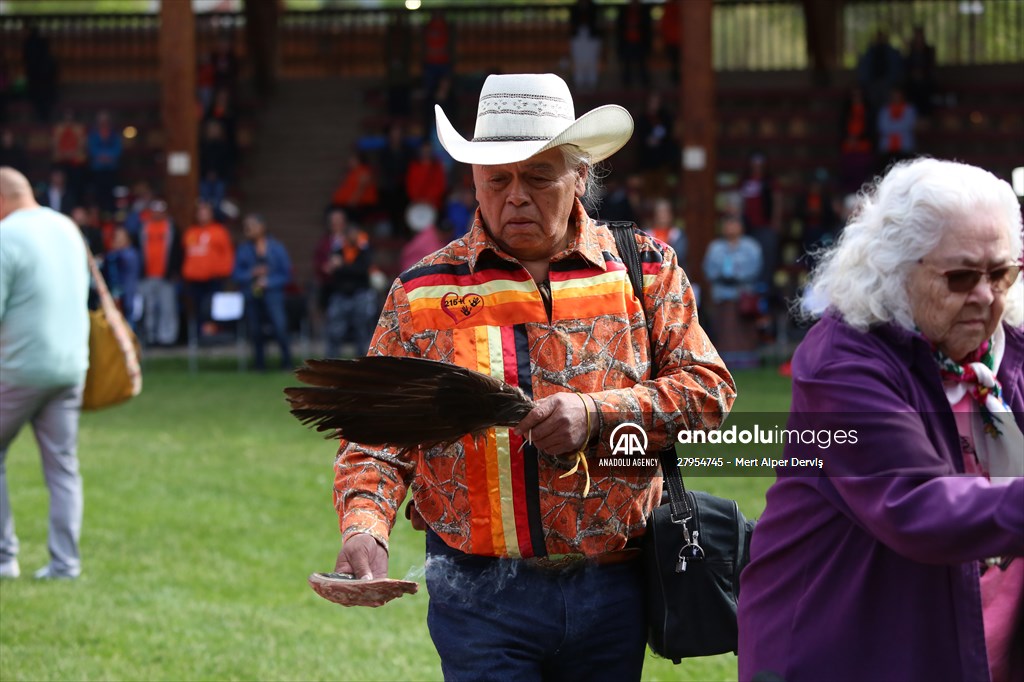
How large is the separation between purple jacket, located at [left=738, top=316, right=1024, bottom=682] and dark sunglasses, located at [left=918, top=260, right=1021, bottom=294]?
0.39 ft

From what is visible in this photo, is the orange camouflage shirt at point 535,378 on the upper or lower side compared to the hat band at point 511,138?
lower

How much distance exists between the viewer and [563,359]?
315 cm

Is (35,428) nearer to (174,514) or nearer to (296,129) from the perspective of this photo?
(174,514)

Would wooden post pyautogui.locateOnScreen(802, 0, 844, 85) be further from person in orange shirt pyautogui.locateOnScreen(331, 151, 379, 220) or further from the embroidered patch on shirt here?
the embroidered patch on shirt

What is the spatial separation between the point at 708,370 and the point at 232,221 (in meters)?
22.0

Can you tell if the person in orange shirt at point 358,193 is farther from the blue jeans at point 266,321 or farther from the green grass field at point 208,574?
the green grass field at point 208,574

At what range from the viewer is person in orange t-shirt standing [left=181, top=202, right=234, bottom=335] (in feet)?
64.4

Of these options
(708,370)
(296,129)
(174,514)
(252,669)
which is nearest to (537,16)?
(296,129)

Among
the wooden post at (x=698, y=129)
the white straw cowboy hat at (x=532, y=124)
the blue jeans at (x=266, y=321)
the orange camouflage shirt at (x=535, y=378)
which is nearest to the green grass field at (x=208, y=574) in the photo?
the orange camouflage shirt at (x=535, y=378)

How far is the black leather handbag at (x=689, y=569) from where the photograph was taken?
3209mm

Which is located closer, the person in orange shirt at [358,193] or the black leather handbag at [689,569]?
the black leather handbag at [689,569]

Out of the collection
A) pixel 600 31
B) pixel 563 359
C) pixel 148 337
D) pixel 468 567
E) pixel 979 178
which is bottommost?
pixel 148 337

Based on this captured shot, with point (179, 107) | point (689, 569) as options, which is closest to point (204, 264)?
point (179, 107)

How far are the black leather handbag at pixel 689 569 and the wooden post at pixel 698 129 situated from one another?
16850 millimetres
